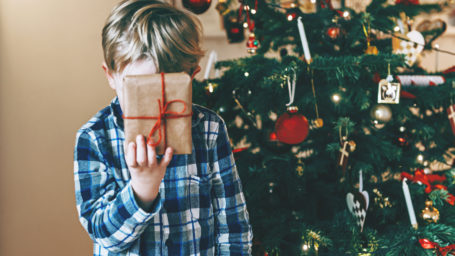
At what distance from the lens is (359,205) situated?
0.95 meters

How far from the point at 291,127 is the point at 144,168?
486 mm

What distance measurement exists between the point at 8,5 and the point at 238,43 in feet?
3.57

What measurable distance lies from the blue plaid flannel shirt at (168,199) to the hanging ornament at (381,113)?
0.53 meters

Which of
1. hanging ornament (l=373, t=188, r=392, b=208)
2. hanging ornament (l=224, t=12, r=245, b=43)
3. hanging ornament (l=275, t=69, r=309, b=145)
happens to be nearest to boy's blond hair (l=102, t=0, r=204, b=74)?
hanging ornament (l=275, t=69, r=309, b=145)

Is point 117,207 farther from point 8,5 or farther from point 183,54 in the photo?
point 8,5

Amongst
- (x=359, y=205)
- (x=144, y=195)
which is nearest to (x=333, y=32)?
(x=359, y=205)

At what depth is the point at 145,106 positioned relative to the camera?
20.4 inches

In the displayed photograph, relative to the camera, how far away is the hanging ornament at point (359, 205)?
93 centimetres

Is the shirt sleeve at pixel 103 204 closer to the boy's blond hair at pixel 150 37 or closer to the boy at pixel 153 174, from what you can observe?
the boy at pixel 153 174

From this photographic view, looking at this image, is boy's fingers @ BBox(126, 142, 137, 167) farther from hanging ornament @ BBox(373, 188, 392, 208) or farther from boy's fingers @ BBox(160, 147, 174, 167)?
hanging ornament @ BBox(373, 188, 392, 208)

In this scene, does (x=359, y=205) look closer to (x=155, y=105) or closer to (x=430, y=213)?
(x=430, y=213)

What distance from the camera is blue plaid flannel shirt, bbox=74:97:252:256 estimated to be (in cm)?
57

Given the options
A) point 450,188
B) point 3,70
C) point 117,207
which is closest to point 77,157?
point 117,207

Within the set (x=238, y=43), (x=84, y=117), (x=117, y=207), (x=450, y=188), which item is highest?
(x=238, y=43)
